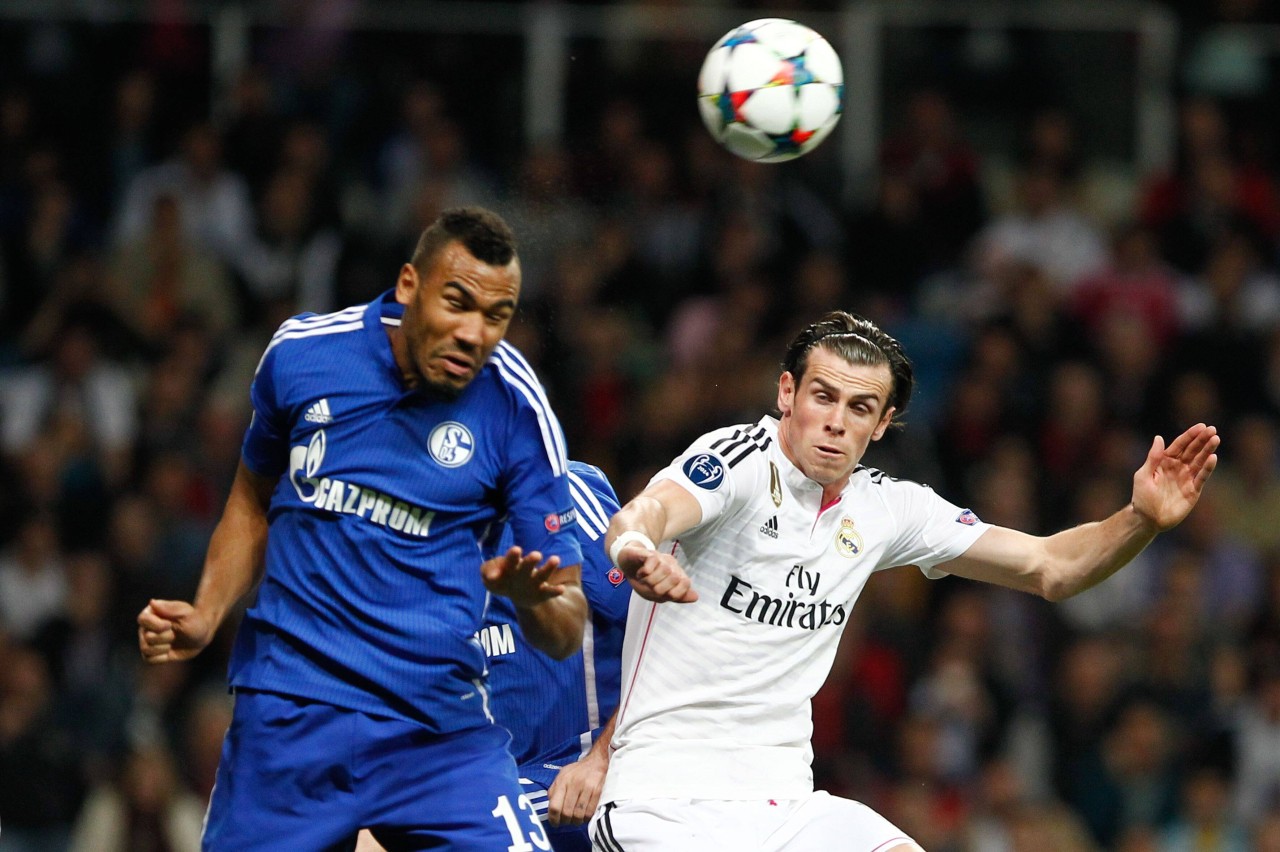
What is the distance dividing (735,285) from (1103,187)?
11.0ft

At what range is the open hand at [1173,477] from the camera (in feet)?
17.9

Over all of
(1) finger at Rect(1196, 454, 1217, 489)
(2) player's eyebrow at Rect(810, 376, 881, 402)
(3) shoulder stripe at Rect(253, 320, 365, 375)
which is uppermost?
(3) shoulder stripe at Rect(253, 320, 365, 375)

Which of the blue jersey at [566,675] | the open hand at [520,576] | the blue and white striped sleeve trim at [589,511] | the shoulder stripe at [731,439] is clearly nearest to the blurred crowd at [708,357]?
the blue and white striped sleeve trim at [589,511]

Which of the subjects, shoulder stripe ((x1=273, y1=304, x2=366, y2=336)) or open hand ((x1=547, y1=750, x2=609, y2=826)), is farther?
open hand ((x1=547, y1=750, x2=609, y2=826))

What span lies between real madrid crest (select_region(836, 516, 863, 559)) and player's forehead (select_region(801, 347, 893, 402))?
37cm

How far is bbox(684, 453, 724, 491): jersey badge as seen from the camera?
5.03m

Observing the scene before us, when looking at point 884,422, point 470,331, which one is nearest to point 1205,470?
point 884,422

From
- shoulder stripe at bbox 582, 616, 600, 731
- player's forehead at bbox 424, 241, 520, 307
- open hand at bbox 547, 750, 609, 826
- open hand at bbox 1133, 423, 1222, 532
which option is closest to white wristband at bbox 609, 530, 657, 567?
player's forehead at bbox 424, 241, 520, 307

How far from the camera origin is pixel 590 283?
1136 centimetres

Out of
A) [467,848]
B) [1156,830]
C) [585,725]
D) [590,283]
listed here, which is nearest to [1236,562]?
[1156,830]

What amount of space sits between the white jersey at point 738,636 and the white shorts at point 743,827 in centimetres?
4

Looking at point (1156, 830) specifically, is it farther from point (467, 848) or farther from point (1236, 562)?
point (467, 848)

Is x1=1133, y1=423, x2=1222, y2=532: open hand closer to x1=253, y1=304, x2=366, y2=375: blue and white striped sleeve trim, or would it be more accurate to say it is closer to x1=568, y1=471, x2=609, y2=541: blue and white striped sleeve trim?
x1=568, y1=471, x2=609, y2=541: blue and white striped sleeve trim

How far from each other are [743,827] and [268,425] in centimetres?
164
